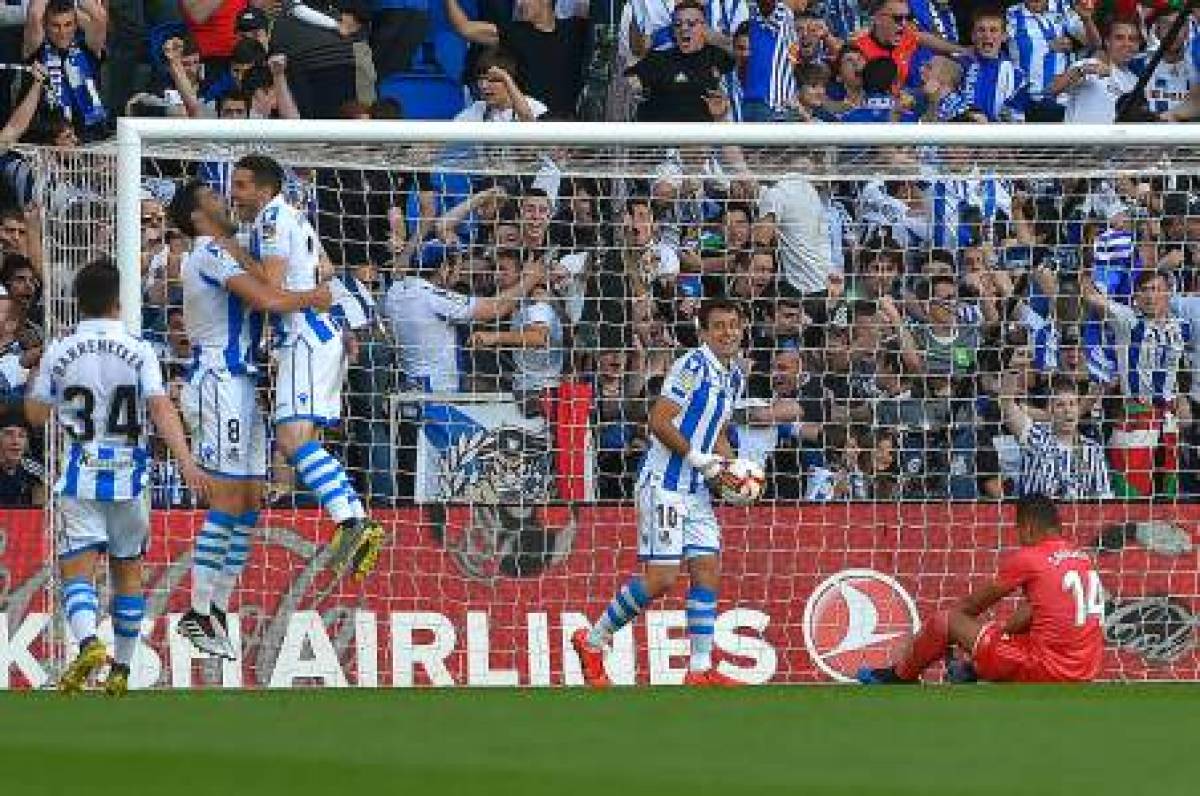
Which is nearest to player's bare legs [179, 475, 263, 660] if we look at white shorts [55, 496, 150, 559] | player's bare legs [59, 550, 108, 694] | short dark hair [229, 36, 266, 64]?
player's bare legs [59, 550, 108, 694]

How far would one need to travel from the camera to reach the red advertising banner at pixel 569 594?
55.2 ft

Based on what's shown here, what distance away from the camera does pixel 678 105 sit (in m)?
20.5

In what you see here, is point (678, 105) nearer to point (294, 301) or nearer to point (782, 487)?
point (782, 487)

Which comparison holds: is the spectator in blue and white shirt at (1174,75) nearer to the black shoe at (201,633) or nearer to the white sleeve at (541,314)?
the white sleeve at (541,314)

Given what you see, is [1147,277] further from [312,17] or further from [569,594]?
[312,17]

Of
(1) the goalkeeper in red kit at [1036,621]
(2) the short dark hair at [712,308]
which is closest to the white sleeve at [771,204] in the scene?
(2) the short dark hair at [712,308]

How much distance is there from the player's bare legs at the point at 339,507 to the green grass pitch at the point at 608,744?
101 inches

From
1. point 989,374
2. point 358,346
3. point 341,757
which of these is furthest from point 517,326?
point 341,757

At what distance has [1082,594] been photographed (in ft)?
50.9

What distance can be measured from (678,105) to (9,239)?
437 cm

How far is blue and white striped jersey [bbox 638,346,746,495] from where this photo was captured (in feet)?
54.4

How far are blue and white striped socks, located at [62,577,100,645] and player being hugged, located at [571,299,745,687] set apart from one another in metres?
3.07

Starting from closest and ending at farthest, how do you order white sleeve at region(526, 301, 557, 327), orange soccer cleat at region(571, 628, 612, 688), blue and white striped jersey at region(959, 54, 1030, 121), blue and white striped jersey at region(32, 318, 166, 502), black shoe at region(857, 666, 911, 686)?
blue and white striped jersey at region(32, 318, 166, 502)
black shoe at region(857, 666, 911, 686)
orange soccer cleat at region(571, 628, 612, 688)
white sleeve at region(526, 301, 557, 327)
blue and white striped jersey at region(959, 54, 1030, 121)

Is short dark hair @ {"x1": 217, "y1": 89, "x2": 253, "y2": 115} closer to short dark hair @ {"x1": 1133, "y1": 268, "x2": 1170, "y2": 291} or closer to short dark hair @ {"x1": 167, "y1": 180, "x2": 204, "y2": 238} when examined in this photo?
short dark hair @ {"x1": 167, "y1": 180, "x2": 204, "y2": 238}
